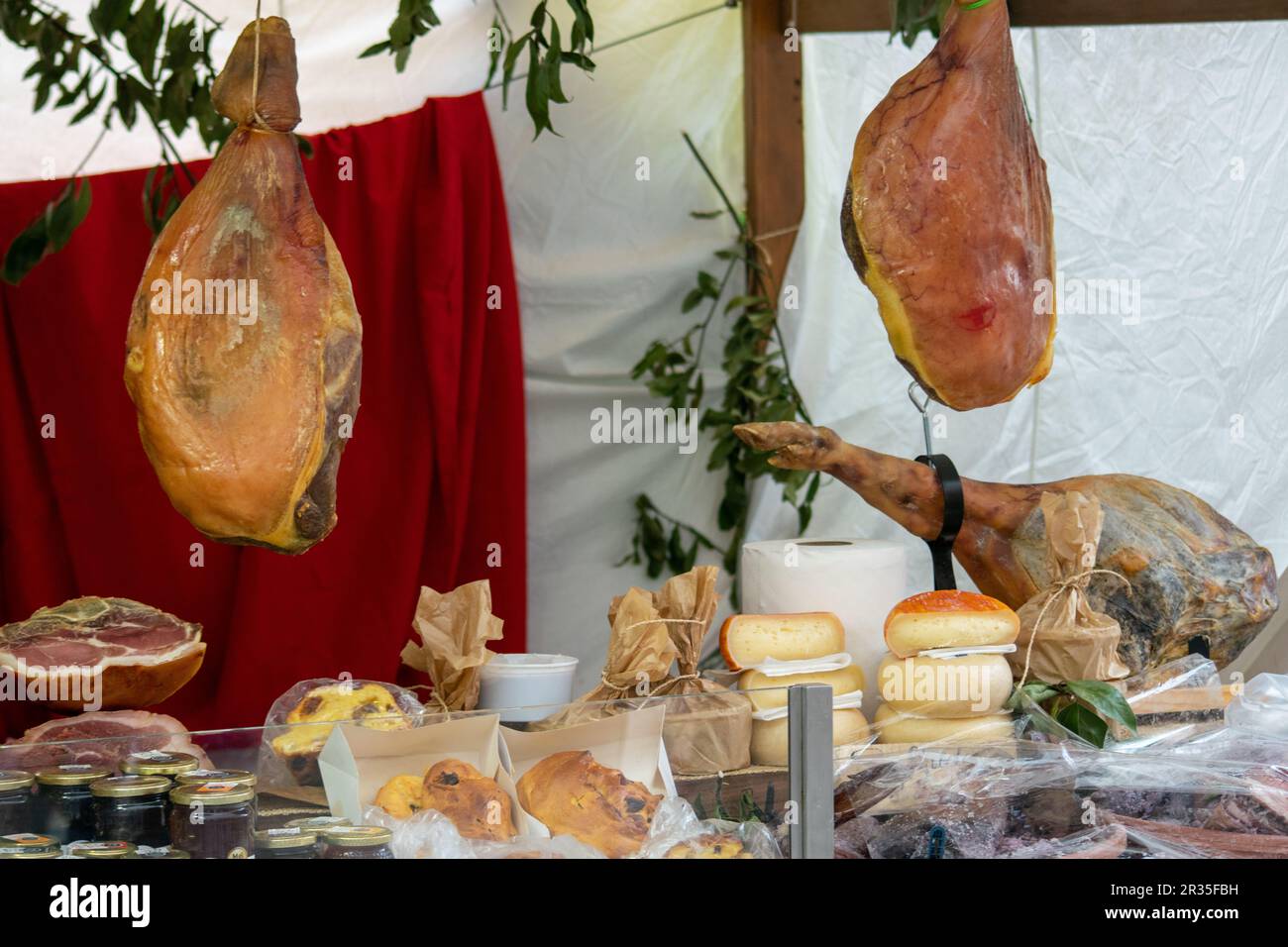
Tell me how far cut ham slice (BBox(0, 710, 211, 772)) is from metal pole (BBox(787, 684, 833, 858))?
66 centimetres

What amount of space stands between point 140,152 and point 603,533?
1.51 m

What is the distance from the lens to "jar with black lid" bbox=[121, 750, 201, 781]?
138 cm

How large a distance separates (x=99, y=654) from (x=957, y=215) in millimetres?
1386

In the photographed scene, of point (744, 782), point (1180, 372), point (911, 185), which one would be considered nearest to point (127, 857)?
point (744, 782)

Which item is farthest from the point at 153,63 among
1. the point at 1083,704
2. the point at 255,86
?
the point at 1083,704

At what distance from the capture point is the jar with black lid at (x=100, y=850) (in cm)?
122

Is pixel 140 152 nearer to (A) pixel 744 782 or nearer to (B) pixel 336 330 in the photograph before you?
(B) pixel 336 330

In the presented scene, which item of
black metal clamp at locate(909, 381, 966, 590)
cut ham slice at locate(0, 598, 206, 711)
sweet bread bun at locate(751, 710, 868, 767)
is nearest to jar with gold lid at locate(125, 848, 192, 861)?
sweet bread bun at locate(751, 710, 868, 767)

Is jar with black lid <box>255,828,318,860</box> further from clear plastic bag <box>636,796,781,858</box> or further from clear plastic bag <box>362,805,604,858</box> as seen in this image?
clear plastic bag <box>636,796,781,858</box>

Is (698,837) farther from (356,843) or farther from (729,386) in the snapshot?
(729,386)

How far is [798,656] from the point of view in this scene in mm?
1808

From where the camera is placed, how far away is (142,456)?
123 inches
